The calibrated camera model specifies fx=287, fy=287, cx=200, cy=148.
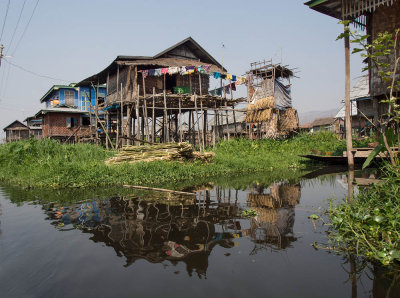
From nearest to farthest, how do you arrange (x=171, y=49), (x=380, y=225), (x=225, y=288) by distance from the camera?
(x=225, y=288) < (x=380, y=225) < (x=171, y=49)

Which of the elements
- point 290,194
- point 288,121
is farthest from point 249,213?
point 288,121

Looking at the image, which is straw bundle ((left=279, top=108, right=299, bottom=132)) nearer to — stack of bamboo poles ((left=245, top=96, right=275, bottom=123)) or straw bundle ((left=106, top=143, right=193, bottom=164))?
stack of bamboo poles ((left=245, top=96, right=275, bottom=123))

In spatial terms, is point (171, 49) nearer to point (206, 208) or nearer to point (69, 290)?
point (206, 208)

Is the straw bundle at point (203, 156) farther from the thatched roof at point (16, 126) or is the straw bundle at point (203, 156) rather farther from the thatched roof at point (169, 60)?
the thatched roof at point (16, 126)

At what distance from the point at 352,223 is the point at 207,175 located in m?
7.68

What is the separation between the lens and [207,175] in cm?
1102

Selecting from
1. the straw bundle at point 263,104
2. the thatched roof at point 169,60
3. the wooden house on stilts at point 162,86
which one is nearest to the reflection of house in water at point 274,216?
the wooden house on stilts at point 162,86

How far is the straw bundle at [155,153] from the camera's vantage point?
11211 millimetres

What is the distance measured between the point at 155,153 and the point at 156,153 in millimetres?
45

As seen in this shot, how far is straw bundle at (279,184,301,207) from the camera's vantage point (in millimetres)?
6146

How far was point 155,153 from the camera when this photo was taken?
1146 cm

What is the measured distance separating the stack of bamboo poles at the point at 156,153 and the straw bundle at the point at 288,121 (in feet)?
40.5

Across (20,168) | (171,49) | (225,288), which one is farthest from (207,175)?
(171,49)

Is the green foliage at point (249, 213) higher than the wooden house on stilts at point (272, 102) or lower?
lower
